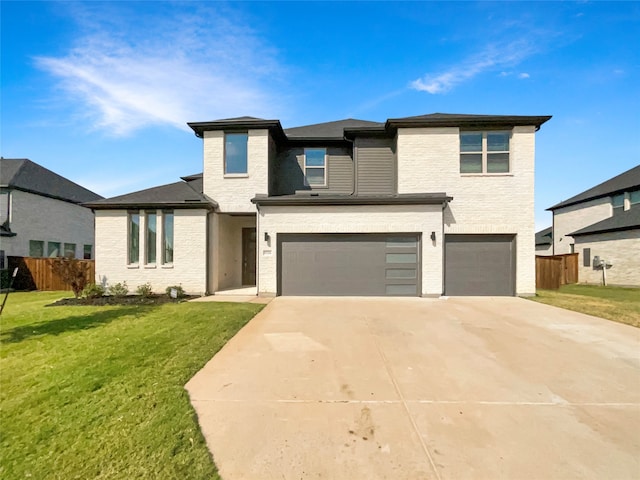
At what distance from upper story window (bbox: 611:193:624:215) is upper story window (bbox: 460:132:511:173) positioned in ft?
47.5

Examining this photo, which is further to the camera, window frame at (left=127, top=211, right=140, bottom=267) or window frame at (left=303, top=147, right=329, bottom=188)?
window frame at (left=303, top=147, right=329, bottom=188)

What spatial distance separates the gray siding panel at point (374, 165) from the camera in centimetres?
1193

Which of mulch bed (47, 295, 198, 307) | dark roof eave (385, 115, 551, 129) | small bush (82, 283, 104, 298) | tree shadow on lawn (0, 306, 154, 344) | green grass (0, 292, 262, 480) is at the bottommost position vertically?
mulch bed (47, 295, 198, 307)

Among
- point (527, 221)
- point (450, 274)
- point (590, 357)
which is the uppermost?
point (527, 221)

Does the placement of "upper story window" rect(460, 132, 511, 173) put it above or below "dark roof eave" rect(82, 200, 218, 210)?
above

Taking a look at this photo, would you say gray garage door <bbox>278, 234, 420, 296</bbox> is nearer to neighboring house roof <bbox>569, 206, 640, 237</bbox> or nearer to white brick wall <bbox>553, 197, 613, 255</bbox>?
neighboring house roof <bbox>569, 206, 640, 237</bbox>

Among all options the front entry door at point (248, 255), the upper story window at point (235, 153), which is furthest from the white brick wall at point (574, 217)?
the upper story window at point (235, 153)

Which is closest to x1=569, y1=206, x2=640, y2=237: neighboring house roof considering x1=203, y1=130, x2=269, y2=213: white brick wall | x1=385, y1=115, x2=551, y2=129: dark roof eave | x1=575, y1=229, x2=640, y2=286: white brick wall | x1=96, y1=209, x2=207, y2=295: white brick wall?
x1=575, y1=229, x2=640, y2=286: white brick wall

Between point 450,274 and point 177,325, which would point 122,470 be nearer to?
point 177,325

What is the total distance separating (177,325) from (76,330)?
2.04 meters

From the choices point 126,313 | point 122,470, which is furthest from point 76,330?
point 122,470

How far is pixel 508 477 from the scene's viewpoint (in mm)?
2150

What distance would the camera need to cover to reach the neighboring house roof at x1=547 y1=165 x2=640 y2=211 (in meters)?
18.0

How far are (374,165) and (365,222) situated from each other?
3160 millimetres
